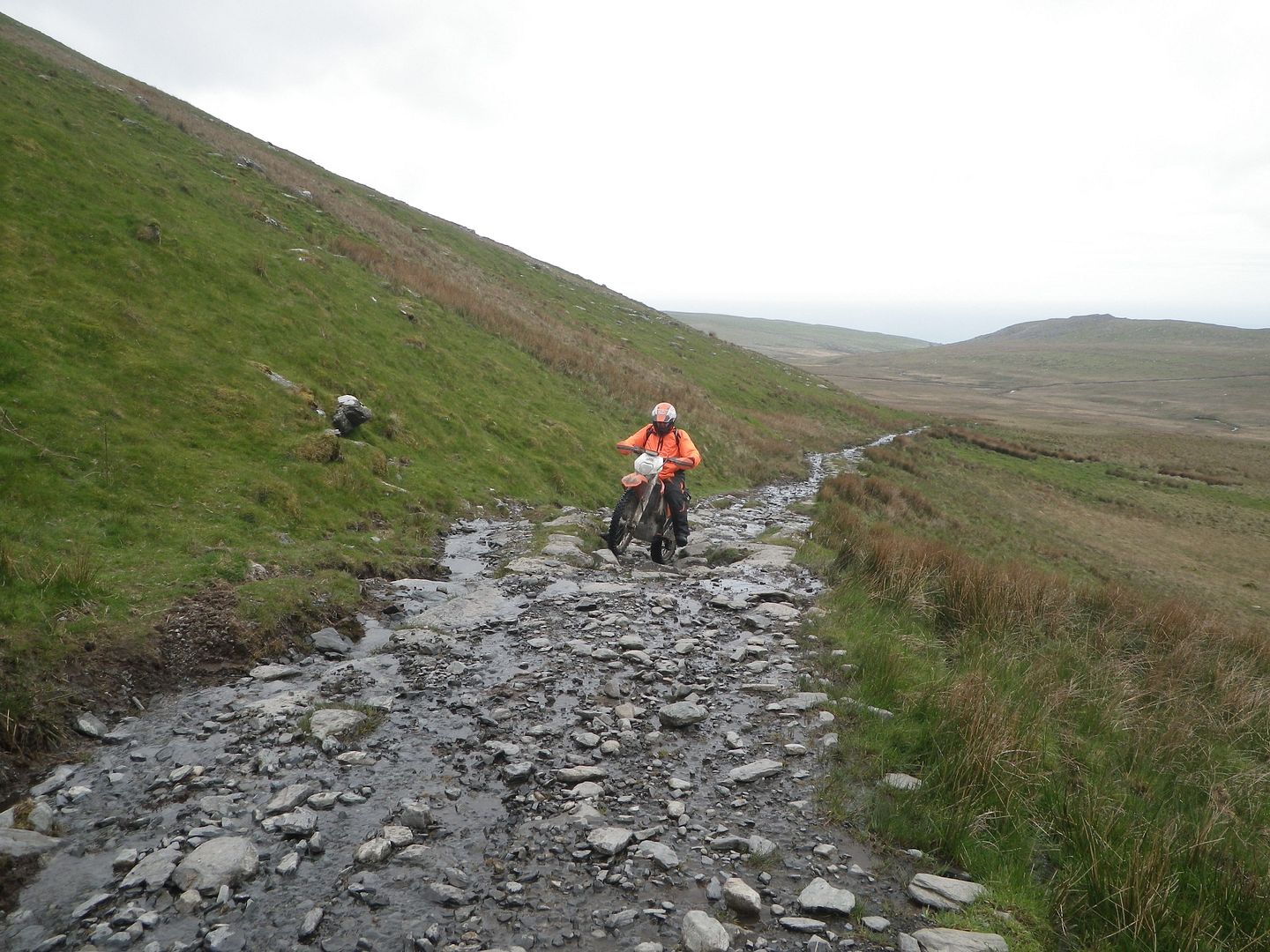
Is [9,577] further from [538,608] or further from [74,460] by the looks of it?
[538,608]

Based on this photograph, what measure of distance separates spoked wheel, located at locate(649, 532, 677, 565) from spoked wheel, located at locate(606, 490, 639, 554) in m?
0.64

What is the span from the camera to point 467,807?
5.53m

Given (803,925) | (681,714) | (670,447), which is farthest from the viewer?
(670,447)

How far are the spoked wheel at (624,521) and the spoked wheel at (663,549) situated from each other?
→ 0.64 metres

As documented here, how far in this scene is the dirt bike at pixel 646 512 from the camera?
14.1m

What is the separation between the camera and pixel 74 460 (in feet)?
33.8

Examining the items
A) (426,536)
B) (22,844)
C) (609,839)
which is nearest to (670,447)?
(426,536)

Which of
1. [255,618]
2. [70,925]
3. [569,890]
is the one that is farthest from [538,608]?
[70,925]

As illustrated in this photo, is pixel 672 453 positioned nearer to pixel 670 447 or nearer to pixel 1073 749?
pixel 670 447

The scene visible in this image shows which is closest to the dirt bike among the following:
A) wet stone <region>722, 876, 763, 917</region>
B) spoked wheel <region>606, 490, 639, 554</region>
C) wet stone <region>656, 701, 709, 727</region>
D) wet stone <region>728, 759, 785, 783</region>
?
spoked wheel <region>606, 490, 639, 554</region>

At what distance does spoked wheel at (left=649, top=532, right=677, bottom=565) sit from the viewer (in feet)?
46.4

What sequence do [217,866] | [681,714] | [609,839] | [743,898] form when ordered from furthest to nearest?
[681,714]
[609,839]
[217,866]
[743,898]

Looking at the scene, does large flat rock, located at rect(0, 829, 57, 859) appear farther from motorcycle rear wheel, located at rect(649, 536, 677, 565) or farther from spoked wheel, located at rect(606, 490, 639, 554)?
motorcycle rear wheel, located at rect(649, 536, 677, 565)

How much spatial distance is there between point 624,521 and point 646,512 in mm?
516
